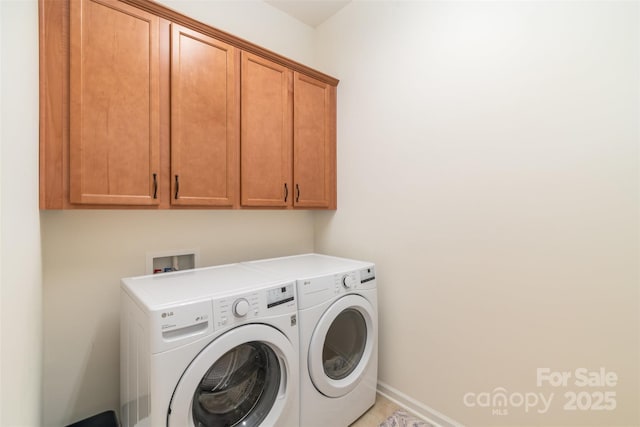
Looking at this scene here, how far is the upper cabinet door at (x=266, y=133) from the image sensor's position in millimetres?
1746

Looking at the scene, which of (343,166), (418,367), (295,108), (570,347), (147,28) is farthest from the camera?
(343,166)

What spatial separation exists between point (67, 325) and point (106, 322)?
6.3 inches

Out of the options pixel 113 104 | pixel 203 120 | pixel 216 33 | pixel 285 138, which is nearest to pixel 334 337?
pixel 285 138

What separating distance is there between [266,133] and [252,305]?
110 cm

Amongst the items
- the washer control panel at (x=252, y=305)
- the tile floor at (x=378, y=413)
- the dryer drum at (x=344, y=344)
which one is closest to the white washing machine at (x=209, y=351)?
the washer control panel at (x=252, y=305)

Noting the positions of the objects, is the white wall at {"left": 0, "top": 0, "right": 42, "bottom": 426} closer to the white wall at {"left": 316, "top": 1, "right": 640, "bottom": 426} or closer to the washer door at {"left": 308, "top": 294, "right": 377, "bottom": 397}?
the washer door at {"left": 308, "top": 294, "right": 377, "bottom": 397}

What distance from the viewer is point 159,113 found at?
1426 mm

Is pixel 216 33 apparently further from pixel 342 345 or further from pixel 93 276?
pixel 342 345

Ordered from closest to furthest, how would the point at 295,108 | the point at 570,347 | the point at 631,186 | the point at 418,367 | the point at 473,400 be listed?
the point at 631,186
the point at 570,347
the point at 473,400
the point at 418,367
the point at 295,108

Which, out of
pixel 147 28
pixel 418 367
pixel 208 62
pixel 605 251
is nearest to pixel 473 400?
pixel 418 367

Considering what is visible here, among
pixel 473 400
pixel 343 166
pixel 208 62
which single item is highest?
pixel 208 62

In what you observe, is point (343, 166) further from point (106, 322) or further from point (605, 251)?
point (106, 322)

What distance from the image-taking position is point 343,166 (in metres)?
2.23

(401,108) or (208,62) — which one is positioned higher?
(208,62)
